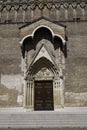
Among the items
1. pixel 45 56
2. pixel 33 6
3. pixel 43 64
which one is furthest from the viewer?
pixel 33 6

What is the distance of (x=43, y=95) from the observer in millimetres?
13734

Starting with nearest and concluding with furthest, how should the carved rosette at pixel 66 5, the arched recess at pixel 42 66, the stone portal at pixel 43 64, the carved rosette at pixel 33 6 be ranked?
the stone portal at pixel 43 64
the arched recess at pixel 42 66
the carved rosette at pixel 66 5
the carved rosette at pixel 33 6

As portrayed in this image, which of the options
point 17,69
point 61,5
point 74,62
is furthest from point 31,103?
point 61,5

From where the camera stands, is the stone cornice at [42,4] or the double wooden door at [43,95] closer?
the double wooden door at [43,95]

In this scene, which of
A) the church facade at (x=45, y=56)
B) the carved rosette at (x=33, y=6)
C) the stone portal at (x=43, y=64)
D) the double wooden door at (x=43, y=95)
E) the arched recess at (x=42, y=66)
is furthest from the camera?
the carved rosette at (x=33, y=6)

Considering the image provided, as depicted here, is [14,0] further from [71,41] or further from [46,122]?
[46,122]

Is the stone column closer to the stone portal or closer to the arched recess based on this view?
the stone portal

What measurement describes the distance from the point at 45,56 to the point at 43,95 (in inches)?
92.0

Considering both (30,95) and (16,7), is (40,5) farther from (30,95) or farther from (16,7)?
(30,95)

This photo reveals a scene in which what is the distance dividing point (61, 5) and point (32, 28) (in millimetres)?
2620

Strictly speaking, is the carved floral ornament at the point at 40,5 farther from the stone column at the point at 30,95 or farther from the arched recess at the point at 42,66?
the stone column at the point at 30,95

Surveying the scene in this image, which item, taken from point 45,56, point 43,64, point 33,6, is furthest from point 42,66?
point 33,6

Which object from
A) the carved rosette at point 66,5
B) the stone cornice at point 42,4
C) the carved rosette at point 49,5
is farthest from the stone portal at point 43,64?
the carved rosette at point 66,5

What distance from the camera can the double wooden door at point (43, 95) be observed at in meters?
13.5
